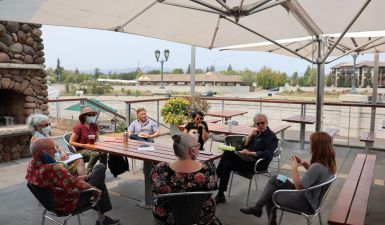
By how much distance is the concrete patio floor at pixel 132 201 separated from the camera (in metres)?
3.54

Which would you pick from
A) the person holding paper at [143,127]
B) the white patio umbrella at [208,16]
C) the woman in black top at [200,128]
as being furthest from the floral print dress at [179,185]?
the person holding paper at [143,127]

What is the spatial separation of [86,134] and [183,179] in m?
2.27

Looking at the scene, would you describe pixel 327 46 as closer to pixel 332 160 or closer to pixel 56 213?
pixel 332 160

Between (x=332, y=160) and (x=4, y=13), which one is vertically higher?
(x=4, y=13)

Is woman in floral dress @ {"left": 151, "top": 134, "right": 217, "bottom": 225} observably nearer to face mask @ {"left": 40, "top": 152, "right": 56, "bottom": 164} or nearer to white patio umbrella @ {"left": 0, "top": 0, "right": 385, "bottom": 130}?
face mask @ {"left": 40, "top": 152, "right": 56, "bottom": 164}

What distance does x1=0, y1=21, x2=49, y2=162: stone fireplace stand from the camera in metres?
5.68

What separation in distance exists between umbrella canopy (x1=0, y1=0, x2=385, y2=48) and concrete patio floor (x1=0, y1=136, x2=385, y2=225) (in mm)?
2088

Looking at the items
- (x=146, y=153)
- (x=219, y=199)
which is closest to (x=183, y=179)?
(x=146, y=153)

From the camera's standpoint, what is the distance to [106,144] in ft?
13.5

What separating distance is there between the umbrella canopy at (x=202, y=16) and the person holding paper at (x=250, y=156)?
3.86 feet

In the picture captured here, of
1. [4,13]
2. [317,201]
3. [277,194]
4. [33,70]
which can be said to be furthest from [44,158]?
[33,70]

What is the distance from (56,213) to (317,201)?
86.4 inches

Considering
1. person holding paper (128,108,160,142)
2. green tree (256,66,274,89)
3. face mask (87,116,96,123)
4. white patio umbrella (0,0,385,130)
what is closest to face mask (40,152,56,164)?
white patio umbrella (0,0,385,130)

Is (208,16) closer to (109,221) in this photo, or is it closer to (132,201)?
(132,201)
